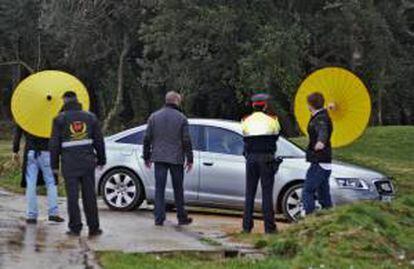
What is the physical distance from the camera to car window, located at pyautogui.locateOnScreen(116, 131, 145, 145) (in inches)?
561

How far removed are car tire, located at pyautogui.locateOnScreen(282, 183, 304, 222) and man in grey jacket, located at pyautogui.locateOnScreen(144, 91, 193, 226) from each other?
5.95ft

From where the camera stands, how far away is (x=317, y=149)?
11.0 m

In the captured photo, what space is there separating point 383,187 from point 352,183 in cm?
61

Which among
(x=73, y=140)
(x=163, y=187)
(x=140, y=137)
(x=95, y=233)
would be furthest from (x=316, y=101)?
(x=140, y=137)

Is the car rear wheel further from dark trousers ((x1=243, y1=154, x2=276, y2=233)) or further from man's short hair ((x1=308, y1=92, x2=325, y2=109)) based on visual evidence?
man's short hair ((x1=308, y1=92, x2=325, y2=109))

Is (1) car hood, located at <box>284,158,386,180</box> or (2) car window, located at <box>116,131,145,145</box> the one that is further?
(2) car window, located at <box>116,131,145,145</box>

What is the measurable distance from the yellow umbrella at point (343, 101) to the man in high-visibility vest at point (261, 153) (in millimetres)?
1485

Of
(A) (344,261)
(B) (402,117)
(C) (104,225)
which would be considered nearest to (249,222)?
(C) (104,225)

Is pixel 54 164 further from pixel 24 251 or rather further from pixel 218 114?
pixel 218 114

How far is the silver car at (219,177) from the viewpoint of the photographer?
1286 centimetres

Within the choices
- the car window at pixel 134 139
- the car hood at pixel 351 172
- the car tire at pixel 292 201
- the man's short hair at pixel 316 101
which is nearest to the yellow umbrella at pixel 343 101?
the car hood at pixel 351 172

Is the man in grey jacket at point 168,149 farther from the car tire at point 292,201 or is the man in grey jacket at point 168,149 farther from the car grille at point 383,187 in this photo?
the car grille at point 383,187

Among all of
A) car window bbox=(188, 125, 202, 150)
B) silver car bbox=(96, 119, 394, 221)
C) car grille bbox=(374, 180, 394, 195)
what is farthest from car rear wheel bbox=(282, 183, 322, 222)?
car window bbox=(188, 125, 202, 150)

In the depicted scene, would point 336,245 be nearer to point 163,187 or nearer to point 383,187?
point 163,187
